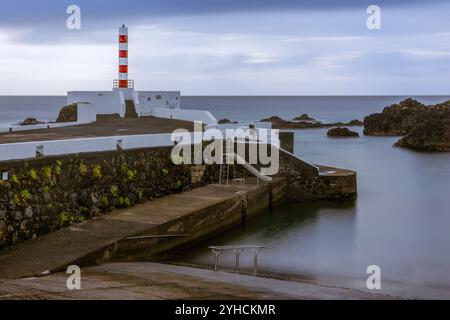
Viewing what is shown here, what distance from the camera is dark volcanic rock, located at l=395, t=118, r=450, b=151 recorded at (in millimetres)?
35375

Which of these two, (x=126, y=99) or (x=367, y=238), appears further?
(x=126, y=99)

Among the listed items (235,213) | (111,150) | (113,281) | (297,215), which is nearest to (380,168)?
(297,215)

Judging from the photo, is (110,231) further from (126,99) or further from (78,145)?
(126,99)

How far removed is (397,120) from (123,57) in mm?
29171

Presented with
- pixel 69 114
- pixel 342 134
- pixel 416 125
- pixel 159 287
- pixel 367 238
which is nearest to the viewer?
pixel 159 287

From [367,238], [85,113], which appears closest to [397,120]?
[85,113]

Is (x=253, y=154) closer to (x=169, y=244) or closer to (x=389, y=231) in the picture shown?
(x=389, y=231)

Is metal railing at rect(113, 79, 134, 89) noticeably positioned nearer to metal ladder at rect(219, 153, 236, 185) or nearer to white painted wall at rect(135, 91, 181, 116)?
white painted wall at rect(135, 91, 181, 116)

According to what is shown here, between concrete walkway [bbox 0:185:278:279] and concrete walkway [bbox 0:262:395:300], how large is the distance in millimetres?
324

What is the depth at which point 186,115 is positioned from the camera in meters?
21.7
